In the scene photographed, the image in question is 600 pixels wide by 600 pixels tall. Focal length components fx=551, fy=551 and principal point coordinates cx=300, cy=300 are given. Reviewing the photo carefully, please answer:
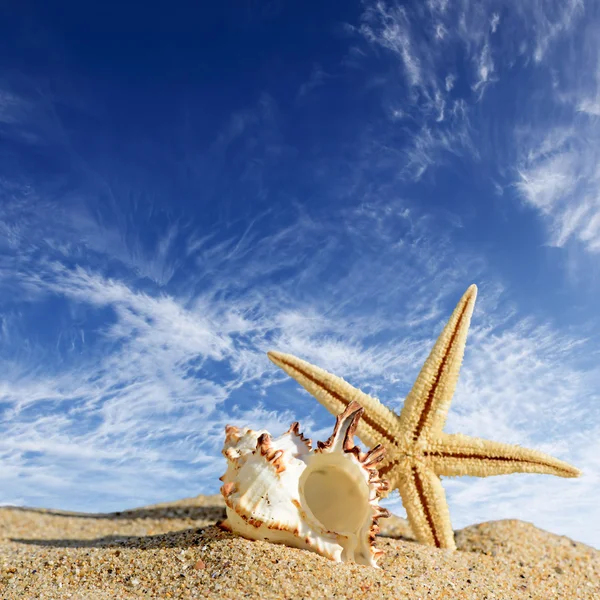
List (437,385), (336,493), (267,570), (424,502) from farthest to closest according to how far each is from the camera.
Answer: (437,385), (424,502), (336,493), (267,570)

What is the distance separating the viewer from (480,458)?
15.2ft

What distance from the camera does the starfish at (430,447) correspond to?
4.57m

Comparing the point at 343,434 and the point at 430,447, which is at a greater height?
the point at 430,447

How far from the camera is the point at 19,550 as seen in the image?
12.1 feet

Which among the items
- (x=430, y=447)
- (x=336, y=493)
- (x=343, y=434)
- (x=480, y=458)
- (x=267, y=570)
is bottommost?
(x=267, y=570)

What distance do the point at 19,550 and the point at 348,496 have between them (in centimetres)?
232

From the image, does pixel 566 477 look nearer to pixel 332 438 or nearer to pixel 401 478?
pixel 401 478

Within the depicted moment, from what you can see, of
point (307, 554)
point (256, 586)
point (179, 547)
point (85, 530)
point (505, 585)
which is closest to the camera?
point (256, 586)

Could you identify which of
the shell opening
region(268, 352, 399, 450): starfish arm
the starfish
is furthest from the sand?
region(268, 352, 399, 450): starfish arm

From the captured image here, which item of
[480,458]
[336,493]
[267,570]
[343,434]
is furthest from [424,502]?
[267,570]

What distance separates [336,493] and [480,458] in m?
2.02

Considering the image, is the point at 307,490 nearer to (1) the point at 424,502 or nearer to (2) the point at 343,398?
(2) the point at 343,398

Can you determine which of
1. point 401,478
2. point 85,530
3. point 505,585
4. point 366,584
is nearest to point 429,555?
point 505,585

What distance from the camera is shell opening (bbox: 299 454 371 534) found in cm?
297
